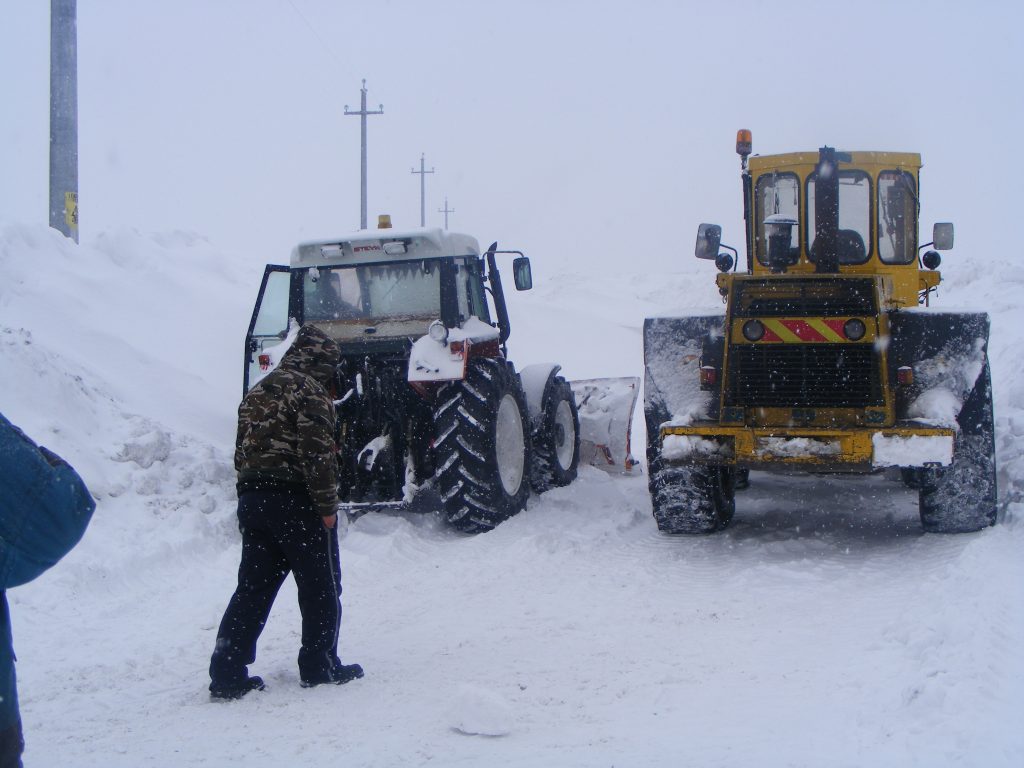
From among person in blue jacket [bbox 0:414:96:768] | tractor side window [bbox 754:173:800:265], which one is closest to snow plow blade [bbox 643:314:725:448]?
tractor side window [bbox 754:173:800:265]

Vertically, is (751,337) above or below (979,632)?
above

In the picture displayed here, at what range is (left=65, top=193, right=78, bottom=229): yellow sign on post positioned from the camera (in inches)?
528

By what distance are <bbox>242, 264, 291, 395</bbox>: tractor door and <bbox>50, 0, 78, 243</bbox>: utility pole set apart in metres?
6.28

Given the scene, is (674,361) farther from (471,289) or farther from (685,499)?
(471,289)

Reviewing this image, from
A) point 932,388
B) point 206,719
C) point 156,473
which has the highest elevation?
point 932,388

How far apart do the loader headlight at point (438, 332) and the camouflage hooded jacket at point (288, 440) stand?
2.99m

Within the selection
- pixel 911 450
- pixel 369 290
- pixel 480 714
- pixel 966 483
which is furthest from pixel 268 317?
pixel 966 483

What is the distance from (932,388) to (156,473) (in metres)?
5.63

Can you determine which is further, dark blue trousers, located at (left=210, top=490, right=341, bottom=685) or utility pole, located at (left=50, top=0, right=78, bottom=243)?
utility pole, located at (left=50, top=0, right=78, bottom=243)

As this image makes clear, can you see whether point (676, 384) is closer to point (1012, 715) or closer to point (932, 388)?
point (932, 388)

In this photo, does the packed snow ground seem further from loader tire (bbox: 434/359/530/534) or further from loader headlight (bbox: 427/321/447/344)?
loader headlight (bbox: 427/321/447/344)

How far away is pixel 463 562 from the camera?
6879 mm

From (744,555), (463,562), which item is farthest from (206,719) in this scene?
(744,555)

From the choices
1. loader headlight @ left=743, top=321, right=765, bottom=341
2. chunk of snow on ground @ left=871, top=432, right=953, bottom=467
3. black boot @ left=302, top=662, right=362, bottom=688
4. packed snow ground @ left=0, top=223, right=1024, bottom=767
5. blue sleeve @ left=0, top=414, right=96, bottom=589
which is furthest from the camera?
loader headlight @ left=743, top=321, right=765, bottom=341
